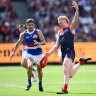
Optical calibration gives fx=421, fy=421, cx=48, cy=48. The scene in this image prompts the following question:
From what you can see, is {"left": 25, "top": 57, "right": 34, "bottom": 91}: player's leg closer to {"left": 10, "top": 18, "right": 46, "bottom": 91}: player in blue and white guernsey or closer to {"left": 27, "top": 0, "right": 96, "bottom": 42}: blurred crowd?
{"left": 10, "top": 18, "right": 46, "bottom": 91}: player in blue and white guernsey

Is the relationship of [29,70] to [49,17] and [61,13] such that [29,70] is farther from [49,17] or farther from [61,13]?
[61,13]

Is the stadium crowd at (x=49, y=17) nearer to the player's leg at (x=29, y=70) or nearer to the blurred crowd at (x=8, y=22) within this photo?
the blurred crowd at (x=8, y=22)

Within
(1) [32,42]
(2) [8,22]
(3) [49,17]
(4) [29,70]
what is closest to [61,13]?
(3) [49,17]

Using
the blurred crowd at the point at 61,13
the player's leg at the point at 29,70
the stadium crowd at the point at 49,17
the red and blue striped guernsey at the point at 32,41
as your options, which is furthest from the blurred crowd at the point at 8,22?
the player's leg at the point at 29,70

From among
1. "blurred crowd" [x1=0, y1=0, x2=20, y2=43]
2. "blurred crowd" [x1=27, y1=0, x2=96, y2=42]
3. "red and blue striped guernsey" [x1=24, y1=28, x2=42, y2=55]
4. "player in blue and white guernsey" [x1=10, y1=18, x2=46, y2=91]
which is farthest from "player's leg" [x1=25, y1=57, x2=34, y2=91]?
"blurred crowd" [x1=27, y1=0, x2=96, y2=42]

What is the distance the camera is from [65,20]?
11.6 metres

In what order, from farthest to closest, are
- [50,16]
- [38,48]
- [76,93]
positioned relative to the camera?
[50,16], [38,48], [76,93]

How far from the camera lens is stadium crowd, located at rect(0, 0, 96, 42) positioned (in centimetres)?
2672

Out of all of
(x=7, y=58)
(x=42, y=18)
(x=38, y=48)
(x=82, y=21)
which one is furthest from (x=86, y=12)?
(x=38, y=48)

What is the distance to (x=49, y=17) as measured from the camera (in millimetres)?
29344

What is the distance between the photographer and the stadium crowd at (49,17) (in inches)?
1052

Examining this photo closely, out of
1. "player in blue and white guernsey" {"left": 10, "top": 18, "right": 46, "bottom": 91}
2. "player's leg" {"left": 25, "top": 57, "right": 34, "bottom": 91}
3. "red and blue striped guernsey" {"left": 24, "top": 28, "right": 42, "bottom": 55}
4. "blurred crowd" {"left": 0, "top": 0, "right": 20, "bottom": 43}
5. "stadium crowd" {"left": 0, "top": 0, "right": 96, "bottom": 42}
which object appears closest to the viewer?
"player's leg" {"left": 25, "top": 57, "right": 34, "bottom": 91}

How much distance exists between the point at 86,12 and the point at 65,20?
18968 millimetres

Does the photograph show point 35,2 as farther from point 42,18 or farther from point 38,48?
point 38,48
